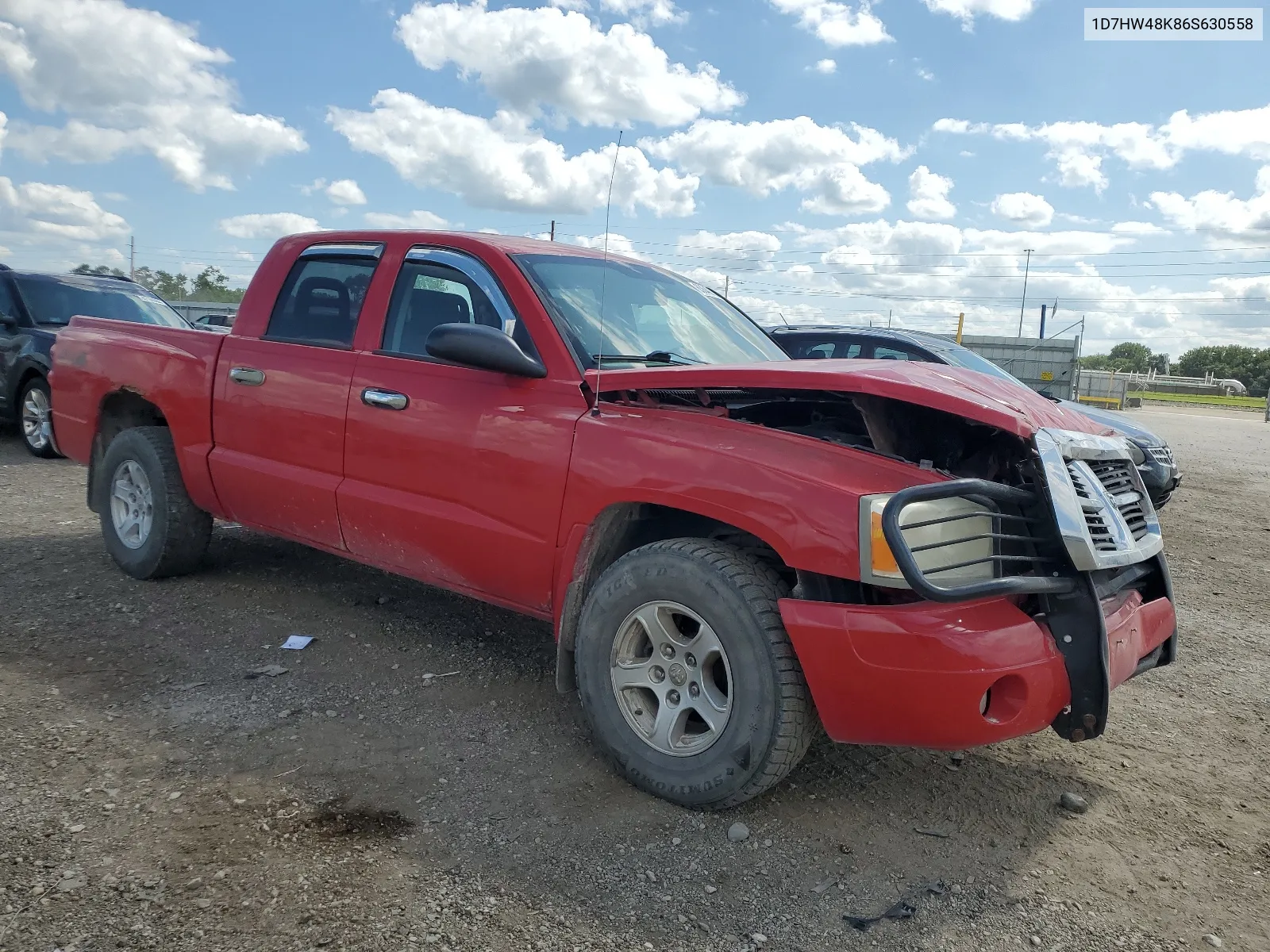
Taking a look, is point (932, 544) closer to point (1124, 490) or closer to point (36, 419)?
point (1124, 490)

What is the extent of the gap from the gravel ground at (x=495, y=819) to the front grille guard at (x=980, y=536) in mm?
837

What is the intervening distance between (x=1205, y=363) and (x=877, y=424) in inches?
4218

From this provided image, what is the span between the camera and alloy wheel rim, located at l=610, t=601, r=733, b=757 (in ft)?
9.53

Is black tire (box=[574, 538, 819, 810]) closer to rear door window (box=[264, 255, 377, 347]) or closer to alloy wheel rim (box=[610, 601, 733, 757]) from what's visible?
alloy wheel rim (box=[610, 601, 733, 757])

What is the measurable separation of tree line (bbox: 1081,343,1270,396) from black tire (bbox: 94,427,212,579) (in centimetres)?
7180

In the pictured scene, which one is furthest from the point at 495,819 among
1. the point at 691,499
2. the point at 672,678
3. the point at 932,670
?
the point at 932,670

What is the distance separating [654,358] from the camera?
12.0 feet

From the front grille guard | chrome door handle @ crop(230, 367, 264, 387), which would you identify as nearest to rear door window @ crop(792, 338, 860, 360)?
chrome door handle @ crop(230, 367, 264, 387)

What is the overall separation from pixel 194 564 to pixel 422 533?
2.13 m

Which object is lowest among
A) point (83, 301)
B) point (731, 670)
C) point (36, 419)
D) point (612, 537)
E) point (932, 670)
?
point (36, 419)

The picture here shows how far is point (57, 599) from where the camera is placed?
474 centimetres

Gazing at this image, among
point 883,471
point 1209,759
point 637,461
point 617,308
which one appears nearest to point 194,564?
point 617,308

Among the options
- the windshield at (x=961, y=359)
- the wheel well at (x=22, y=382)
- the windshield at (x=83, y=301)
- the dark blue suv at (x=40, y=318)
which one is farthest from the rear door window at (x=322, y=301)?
the wheel well at (x=22, y=382)

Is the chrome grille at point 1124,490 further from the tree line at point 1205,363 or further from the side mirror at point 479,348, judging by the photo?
the tree line at point 1205,363
